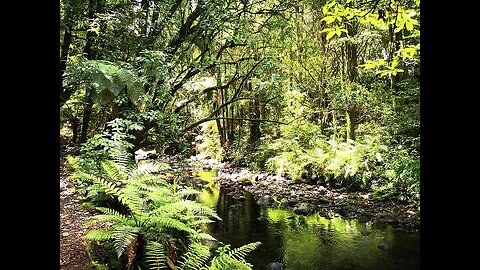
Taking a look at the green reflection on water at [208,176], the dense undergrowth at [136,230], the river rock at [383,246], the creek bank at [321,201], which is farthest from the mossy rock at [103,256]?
the green reflection on water at [208,176]

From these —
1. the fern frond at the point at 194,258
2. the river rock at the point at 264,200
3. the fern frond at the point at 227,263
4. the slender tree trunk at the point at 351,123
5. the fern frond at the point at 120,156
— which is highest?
the slender tree trunk at the point at 351,123

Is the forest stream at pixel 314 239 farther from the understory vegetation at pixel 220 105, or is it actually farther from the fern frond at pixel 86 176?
the fern frond at pixel 86 176

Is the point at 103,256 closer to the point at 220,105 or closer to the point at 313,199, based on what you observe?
the point at 220,105

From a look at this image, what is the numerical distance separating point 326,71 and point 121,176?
8406 millimetres

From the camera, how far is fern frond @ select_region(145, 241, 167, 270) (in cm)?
301

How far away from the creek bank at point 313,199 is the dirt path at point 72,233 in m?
2.53

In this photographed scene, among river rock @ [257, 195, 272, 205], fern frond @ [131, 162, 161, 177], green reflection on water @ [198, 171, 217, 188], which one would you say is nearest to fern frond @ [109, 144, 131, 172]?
fern frond @ [131, 162, 161, 177]

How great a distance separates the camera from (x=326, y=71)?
36.7 feet

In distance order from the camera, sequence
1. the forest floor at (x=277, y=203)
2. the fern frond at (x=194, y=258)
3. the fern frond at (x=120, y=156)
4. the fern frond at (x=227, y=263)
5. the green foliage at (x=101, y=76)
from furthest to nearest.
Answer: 1. the fern frond at (x=120, y=156)
2. the green foliage at (x=101, y=76)
3. the forest floor at (x=277, y=203)
4. the fern frond at (x=227, y=263)
5. the fern frond at (x=194, y=258)

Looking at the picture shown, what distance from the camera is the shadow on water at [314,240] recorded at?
556cm

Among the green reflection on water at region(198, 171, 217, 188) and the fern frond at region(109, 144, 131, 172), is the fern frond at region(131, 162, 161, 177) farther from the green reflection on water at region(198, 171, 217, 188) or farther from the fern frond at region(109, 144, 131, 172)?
the green reflection on water at region(198, 171, 217, 188)

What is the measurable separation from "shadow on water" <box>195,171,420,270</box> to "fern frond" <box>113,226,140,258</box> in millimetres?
2800
